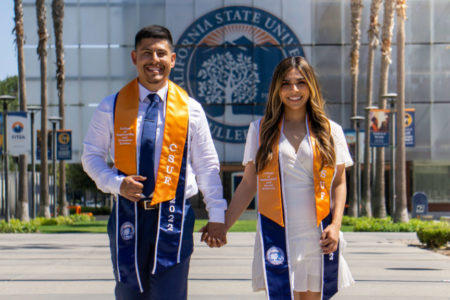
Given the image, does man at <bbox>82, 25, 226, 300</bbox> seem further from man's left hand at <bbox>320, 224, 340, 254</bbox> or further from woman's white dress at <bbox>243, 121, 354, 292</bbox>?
man's left hand at <bbox>320, 224, 340, 254</bbox>

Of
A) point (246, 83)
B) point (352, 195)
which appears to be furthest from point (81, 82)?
point (352, 195)

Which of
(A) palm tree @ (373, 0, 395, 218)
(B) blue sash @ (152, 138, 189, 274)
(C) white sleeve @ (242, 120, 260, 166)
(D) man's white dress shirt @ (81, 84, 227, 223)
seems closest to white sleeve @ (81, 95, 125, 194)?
(D) man's white dress shirt @ (81, 84, 227, 223)

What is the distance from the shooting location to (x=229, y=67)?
47438mm

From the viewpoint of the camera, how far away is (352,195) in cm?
3856

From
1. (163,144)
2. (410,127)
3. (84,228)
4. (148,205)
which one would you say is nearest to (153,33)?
(163,144)

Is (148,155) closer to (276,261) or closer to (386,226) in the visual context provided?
(276,261)

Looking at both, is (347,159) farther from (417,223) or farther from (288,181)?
(417,223)

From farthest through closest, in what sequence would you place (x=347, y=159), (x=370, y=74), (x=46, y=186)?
(x=370, y=74) < (x=46, y=186) < (x=347, y=159)

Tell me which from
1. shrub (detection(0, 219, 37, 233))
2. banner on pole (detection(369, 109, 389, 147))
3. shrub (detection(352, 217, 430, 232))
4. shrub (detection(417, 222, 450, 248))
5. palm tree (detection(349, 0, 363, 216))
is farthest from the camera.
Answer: palm tree (detection(349, 0, 363, 216))

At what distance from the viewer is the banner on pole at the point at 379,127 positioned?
30.0 metres

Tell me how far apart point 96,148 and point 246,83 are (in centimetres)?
4315

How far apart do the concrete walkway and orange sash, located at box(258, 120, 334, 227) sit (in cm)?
521

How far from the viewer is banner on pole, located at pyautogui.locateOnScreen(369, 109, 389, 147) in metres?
30.0

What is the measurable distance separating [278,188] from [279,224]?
201 mm
